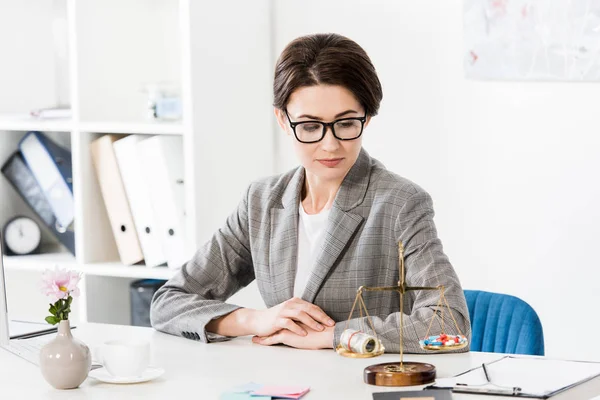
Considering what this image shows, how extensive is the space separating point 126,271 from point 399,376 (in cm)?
167

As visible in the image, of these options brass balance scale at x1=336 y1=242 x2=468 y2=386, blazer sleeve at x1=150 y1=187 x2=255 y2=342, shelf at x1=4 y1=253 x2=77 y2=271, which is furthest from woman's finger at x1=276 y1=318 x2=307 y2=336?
shelf at x1=4 y1=253 x2=77 y2=271

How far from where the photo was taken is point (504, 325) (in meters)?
2.33

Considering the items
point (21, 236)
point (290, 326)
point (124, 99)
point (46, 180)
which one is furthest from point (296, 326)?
point (21, 236)

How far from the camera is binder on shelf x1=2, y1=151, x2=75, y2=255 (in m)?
3.48

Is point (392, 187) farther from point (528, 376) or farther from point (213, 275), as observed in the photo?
point (528, 376)

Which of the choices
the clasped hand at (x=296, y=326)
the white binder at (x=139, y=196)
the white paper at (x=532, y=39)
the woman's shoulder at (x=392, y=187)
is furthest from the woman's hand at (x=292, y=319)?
the white paper at (x=532, y=39)

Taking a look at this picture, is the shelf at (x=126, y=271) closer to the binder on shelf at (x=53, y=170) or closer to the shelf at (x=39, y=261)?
the shelf at (x=39, y=261)

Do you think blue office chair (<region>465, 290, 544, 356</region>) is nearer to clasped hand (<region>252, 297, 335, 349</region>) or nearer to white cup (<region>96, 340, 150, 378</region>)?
clasped hand (<region>252, 297, 335, 349</region>)

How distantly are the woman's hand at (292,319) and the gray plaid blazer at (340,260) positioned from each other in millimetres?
52

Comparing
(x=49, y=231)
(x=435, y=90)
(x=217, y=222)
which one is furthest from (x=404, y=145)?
(x=49, y=231)

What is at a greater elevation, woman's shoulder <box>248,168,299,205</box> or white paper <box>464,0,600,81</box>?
white paper <box>464,0,600,81</box>

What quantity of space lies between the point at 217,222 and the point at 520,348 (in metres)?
1.22

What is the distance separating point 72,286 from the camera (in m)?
1.85

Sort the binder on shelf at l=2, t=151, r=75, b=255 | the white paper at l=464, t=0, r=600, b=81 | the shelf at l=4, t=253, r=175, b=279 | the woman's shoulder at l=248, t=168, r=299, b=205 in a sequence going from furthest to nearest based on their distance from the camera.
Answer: the binder on shelf at l=2, t=151, r=75, b=255
the shelf at l=4, t=253, r=175, b=279
the white paper at l=464, t=0, r=600, b=81
the woman's shoulder at l=248, t=168, r=299, b=205
